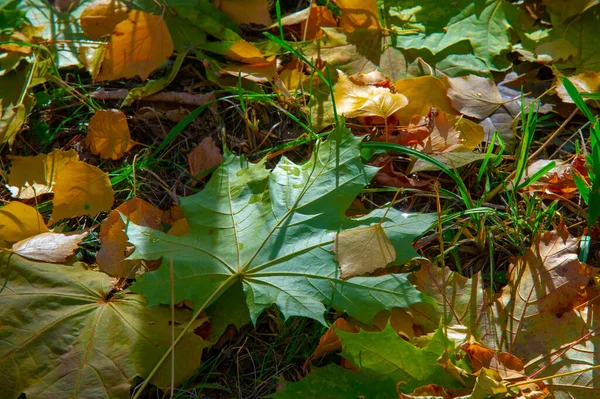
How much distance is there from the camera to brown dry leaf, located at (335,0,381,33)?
1848mm

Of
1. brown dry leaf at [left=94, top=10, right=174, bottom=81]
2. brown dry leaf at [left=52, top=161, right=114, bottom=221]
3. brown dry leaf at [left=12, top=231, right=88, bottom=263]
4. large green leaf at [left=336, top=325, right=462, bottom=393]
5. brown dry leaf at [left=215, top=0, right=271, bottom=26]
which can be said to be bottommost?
large green leaf at [left=336, top=325, right=462, bottom=393]

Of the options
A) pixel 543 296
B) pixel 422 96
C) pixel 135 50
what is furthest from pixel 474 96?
pixel 135 50

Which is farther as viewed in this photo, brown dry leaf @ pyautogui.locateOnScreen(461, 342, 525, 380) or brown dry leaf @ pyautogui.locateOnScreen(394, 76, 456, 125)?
brown dry leaf @ pyautogui.locateOnScreen(394, 76, 456, 125)

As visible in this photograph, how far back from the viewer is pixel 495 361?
127cm

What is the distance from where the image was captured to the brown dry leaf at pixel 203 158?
1721mm

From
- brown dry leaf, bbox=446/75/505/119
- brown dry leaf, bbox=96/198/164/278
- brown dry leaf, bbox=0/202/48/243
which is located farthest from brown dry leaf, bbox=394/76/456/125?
brown dry leaf, bbox=0/202/48/243

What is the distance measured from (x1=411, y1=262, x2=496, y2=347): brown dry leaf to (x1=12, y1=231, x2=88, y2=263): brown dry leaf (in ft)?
2.95

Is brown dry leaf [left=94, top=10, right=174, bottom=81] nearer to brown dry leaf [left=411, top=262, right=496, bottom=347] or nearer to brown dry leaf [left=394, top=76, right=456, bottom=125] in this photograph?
brown dry leaf [left=394, top=76, right=456, bottom=125]

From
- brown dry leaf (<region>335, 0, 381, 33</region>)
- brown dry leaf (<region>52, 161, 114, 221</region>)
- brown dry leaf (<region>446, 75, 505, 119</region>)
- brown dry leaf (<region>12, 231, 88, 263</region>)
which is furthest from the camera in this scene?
brown dry leaf (<region>335, 0, 381, 33</region>)

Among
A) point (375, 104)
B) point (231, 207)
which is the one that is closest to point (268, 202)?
point (231, 207)

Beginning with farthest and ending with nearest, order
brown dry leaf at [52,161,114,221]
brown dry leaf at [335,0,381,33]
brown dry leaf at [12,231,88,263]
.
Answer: brown dry leaf at [335,0,381,33] → brown dry leaf at [52,161,114,221] → brown dry leaf at [12,231,88,263]

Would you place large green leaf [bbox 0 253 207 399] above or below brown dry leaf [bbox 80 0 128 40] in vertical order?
below

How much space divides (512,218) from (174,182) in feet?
3.21

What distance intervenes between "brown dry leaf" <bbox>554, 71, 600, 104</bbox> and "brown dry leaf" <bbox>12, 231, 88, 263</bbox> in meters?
1.46
